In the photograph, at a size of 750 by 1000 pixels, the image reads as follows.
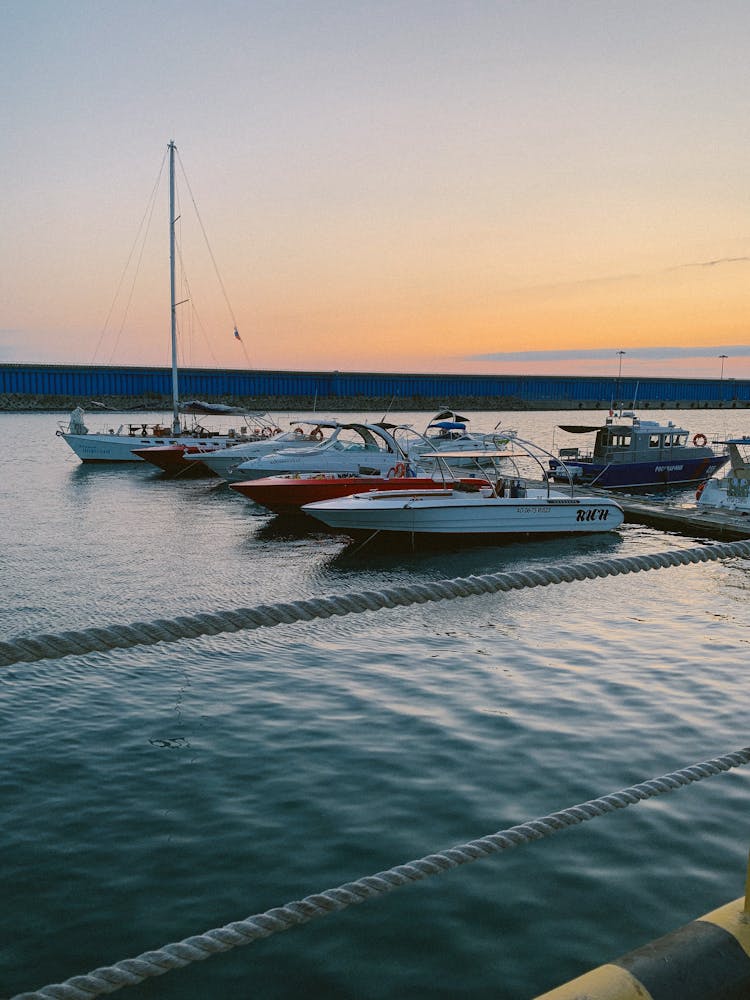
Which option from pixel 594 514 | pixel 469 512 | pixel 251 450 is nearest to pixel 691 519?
pixel 594 514

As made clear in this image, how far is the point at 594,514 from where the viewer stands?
24828mm

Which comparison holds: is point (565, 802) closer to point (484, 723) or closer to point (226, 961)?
point (484, 723)

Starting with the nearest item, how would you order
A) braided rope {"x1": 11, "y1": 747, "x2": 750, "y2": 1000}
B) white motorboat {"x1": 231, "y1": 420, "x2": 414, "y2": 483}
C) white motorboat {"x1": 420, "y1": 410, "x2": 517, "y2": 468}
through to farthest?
braided rope {"x1": 11, "y1": 747, "x2": 750, "y2": 1000} < white motorboat {"x1": 231, "y1": 420, "x2": 414, "y2": 483} < white motorboat {"x1": 420, "y1": 410, "x2": 517, "y2": 468}

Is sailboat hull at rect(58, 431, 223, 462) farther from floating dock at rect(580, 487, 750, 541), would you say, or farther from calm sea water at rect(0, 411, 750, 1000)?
calm sea water at rect(0, 411, 750, 1000)

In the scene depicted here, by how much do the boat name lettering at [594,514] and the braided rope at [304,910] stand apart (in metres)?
21.9

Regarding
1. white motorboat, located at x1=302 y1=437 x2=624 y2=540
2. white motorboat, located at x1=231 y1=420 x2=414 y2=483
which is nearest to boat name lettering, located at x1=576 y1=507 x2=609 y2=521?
white motorboat, located at x1=302 y1=437 x2=624 y2=540

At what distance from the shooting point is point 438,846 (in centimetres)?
732

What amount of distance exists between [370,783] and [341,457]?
24.3m

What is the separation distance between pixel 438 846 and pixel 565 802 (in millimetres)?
1690

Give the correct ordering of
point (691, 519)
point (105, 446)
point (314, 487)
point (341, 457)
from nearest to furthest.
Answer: point (691, 519) < point (314, 487) < point (341, 457) < point (105, 446)

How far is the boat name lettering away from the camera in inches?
973

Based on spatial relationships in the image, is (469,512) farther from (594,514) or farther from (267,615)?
(267,615)

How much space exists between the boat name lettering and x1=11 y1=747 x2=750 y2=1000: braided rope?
72.0 ft

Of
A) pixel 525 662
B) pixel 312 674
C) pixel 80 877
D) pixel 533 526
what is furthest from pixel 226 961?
pixel 533 526
